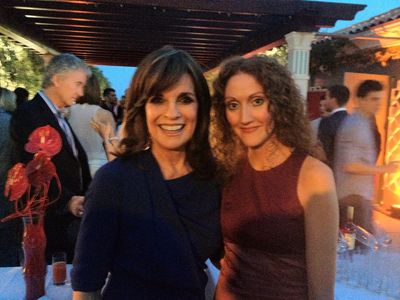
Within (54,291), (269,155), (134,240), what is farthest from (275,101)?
(54,291)

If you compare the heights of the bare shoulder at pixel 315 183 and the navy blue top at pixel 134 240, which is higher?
the bare shoulder at pixel 315 183

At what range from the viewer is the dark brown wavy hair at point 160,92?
1159 millimetres

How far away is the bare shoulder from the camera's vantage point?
118cm

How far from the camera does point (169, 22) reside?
660 centimetres

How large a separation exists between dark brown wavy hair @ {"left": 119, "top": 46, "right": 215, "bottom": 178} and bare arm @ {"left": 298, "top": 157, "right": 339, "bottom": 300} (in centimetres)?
30

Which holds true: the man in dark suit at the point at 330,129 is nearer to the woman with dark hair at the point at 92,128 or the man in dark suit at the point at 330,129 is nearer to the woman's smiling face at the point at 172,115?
the woman with dark hair at the point at 92,128

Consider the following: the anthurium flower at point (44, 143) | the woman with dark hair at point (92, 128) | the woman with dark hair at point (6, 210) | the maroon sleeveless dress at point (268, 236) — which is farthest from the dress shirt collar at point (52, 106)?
the maroon sleeveless dress at point (268, 236)

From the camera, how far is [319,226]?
1174 mm

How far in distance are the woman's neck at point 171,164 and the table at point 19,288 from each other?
74 cm

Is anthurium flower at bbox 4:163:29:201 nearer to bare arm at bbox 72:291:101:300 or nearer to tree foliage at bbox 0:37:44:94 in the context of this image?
bare arm at bbox 72:291:101:300

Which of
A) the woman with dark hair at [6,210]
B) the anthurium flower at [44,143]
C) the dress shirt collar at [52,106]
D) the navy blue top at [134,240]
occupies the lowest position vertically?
the woman with dark hair at [6,210]

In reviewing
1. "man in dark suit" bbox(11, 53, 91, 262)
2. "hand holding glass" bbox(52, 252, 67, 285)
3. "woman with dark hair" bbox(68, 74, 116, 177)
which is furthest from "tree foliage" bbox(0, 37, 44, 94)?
"hand holding glass" bbox(52, 252, 67, 285)

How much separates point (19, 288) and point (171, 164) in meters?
0.88

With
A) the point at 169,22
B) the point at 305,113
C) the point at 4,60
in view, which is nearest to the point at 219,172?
the point at 305,113
